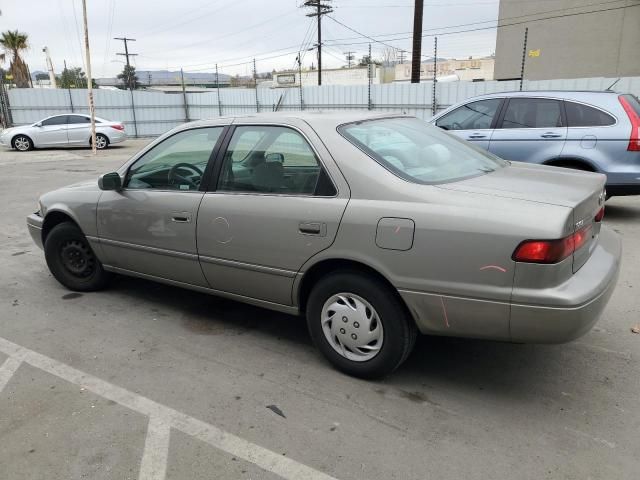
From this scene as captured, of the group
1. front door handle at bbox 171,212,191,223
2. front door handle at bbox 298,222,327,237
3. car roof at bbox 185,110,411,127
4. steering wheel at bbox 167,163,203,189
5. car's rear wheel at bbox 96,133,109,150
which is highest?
car roof at bbox 185,110,411,127

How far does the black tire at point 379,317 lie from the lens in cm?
294

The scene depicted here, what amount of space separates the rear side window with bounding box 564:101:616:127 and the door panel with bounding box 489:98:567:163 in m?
0.10

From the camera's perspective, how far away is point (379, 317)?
2.99 metres

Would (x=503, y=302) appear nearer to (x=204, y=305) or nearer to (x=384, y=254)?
(x=384, y=254)

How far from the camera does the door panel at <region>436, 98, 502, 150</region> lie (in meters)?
7.34

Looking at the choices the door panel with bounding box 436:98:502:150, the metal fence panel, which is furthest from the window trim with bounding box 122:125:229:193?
the metal fence panel

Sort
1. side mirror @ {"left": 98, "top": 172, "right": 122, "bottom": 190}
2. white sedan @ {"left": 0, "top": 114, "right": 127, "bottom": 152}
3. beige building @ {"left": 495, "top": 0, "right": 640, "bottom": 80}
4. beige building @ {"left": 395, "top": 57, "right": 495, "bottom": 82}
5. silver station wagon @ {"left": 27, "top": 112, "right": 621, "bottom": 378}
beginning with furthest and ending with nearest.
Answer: beige building @ {"left": 395, "top": 57, "right": 495, "bottom": 82} → beige building @ {"left": 495, "top": 0, "right": 640, "bottom": 80} → white sedan @ {"left": 0, "top": 114, "right": 127, "bottom": 152} → side mirror @ {"left": 98, "top": 172, "right": 122, "bottom": 190} → silver station wagon @ {"left": 27, "top": 112, "right": 621, "bottom": 378}

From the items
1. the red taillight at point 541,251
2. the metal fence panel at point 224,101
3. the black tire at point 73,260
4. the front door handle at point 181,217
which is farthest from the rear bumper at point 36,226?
the metal fence panel at point 224,101

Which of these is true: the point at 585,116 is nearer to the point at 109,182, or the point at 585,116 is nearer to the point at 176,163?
the point at 176,163

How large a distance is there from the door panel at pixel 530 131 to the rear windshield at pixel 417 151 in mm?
3418

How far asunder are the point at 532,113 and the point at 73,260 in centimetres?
583

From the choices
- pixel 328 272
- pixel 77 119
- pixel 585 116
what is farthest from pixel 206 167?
pixel 77 119

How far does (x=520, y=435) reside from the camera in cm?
A: 267

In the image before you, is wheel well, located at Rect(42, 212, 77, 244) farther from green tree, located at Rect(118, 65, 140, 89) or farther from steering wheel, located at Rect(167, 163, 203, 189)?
green tree, located at Rect(118, 65, 140, 89)
